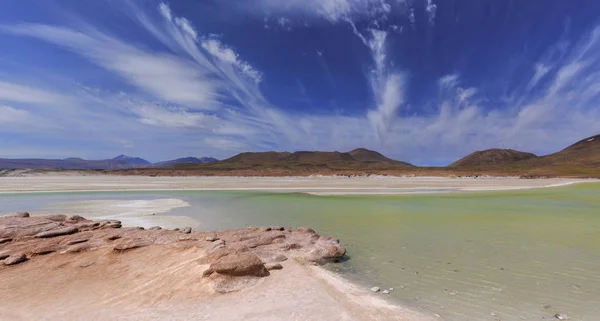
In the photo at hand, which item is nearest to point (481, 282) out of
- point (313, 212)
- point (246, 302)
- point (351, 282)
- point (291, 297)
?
point (351, 282)

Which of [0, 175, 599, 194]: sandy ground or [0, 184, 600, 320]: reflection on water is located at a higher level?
[0, 175, 599, 194]: sandy ground

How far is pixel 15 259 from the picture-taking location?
955cm

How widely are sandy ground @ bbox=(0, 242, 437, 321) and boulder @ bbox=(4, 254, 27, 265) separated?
0.81 ft

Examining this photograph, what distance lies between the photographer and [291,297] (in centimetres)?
677

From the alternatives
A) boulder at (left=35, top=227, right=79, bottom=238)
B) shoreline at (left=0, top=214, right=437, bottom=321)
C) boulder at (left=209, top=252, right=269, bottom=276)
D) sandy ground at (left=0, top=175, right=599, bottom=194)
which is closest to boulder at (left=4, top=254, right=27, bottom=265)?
shoreline at (left=0, top=214, right=437, bottom=321)

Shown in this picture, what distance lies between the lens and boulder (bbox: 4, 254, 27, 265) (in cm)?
941

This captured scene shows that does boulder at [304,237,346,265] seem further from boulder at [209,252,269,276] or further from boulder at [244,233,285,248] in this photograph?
boulder at [209,252,269,276]

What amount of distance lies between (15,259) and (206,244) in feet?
19.0

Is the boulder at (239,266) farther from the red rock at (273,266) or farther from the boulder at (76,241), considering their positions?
the boulder at (76,241)

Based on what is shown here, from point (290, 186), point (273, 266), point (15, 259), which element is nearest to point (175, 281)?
point (273, 266)

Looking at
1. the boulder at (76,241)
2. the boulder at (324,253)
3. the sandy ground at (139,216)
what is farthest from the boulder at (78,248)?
the boulder at (324,253)

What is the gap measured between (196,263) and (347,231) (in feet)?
27.1

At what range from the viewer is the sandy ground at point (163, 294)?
20.2ft

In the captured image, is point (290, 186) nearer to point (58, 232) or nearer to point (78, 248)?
point (58, 232)
